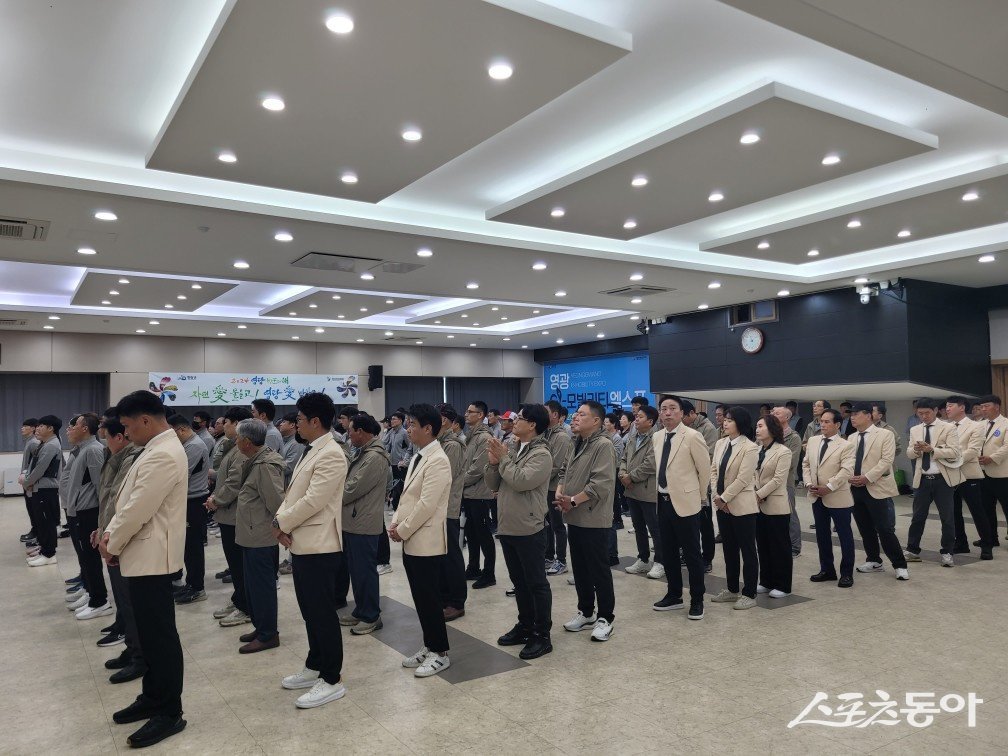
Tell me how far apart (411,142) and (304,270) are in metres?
4.11

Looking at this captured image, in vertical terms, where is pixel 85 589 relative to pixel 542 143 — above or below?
below

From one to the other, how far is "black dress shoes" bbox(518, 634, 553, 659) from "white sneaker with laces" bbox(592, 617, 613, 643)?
1.13 ft

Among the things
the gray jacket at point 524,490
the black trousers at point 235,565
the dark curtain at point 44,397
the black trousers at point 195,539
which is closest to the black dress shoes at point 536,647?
the gray jacket at point 524,490

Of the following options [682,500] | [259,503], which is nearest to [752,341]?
[682,500]

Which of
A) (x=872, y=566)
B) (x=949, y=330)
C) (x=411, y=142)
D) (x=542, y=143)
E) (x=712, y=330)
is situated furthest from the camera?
(x=712, y=330)

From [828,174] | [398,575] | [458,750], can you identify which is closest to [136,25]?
[458,750]

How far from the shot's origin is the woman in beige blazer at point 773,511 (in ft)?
17.2

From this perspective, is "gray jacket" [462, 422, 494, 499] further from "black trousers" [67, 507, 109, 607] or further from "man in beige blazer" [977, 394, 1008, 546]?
"man in beige blazer" [977, 394, 1008, 546]

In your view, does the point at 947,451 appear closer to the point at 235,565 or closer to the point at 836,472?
the point at 836,472

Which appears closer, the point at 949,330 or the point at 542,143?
the point at 542,143

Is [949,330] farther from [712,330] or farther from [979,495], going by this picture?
[979,495]

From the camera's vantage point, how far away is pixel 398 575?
21.2ft

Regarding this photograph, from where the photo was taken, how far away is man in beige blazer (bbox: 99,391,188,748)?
126 inches

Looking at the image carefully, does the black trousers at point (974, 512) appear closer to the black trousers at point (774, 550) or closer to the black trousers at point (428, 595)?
the black trousers at point (774, 550)
